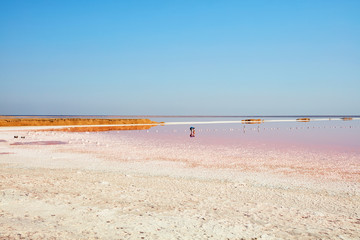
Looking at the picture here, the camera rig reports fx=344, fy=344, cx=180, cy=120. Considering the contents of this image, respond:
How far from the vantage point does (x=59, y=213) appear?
5.86 m

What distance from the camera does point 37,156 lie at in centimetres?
1334

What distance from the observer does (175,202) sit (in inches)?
261

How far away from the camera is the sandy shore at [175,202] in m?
5.11

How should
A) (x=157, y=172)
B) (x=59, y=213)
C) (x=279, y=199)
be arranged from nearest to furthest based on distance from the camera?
(x=59, y=213)
(x=279, y=199)
(x=157, y=172)

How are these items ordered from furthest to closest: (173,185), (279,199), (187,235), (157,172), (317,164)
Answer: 1. (317,164)
2. (157,172)
3. (173,185)
4. (279,199)
5. (187,235)

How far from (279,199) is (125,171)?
4.79 m

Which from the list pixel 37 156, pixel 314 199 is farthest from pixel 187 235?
pixel 37 156

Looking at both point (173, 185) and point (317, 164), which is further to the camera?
point (317, 164)

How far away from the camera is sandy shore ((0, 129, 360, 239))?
16.8ft

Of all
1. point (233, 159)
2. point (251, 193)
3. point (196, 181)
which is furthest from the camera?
point (233, 159)

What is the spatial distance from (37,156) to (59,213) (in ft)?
27.1

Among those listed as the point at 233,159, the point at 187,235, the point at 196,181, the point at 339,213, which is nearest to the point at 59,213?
the point at 187,235

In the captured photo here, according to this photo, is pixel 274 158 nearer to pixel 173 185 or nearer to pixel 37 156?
pixel 173 185

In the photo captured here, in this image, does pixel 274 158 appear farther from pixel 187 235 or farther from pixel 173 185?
pixel 187 235
